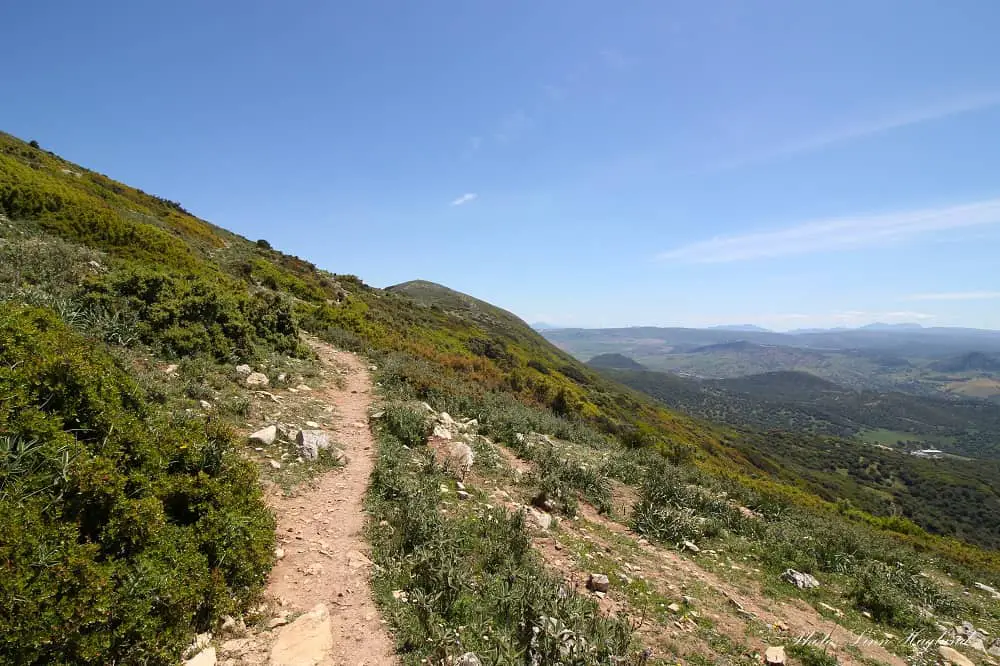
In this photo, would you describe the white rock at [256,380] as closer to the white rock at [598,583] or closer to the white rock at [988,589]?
the white rock at [598,583]

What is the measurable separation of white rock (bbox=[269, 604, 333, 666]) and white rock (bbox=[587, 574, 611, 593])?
3.74m

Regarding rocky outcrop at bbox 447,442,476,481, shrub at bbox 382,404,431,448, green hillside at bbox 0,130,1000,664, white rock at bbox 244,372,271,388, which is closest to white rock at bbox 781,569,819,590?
green hillside at bbox 0,130,1000,664

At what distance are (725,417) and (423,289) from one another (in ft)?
462

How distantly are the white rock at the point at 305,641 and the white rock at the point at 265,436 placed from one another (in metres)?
4.37

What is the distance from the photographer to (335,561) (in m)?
5.93

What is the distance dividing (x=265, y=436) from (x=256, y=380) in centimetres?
342

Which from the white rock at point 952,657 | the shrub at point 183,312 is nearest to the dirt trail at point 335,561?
the shrub at point 183,312

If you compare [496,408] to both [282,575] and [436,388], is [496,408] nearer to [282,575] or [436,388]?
[436,388]

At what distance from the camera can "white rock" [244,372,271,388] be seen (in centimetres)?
1108

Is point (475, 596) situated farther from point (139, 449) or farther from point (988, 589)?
point (988, 589)

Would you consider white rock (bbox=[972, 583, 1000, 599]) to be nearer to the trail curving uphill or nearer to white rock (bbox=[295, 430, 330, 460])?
the trail curving uphill

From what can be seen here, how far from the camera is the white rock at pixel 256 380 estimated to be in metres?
11.1

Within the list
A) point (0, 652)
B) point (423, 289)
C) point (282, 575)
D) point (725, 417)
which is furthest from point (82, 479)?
point (725, 417)

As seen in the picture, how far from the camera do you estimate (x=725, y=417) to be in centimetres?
18525
